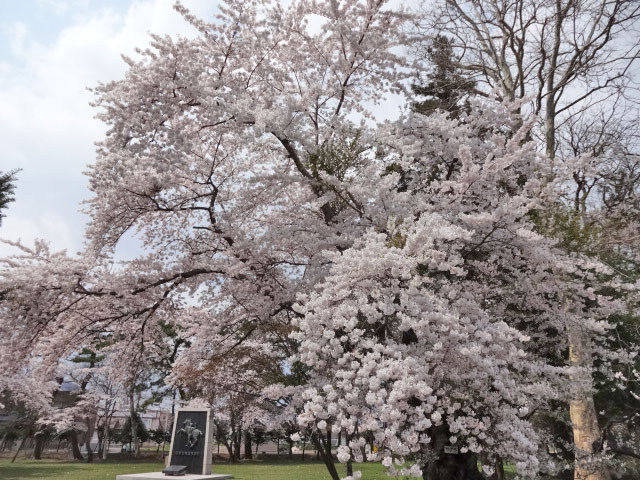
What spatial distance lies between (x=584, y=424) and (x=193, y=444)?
34.1 ft

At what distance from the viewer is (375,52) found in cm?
952

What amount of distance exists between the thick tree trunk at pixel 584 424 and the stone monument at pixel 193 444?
9.37 m

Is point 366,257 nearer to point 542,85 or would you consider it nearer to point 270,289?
Answer: point 270,289

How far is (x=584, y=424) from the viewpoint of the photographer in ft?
28.0

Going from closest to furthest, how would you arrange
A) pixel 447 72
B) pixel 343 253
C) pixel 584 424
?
pixel 343 253
pixel 584 424
pixel 447 72

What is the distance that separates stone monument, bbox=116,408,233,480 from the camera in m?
13.3

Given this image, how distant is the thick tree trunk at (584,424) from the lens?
8.01m

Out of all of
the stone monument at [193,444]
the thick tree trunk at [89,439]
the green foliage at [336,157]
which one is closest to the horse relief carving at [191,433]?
the stone monument at [193,444]

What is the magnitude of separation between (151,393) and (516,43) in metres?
29.0

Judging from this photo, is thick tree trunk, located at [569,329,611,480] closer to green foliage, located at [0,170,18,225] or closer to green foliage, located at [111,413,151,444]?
green foliage, located at [0,170,18,225]

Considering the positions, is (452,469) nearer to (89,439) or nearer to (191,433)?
(191,433)

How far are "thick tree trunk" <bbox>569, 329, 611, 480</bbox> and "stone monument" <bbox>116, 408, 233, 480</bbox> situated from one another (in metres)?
9.37

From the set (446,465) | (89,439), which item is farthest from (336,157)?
(89,439)

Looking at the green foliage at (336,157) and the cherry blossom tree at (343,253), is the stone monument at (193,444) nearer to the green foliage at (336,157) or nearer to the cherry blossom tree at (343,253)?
the cherry blossom tree at (343,253)
